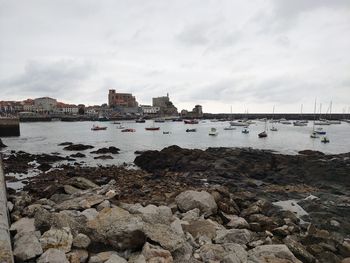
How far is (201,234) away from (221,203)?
136 inches

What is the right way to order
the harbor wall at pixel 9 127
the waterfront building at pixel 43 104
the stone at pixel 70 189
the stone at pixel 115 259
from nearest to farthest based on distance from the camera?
the stone at pixel 115 259 → the stone at pixel 70 189 → the harbor wall at pixel 9 127 → the waterfront building at pixel 43 104

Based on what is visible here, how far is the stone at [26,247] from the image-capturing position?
650cm

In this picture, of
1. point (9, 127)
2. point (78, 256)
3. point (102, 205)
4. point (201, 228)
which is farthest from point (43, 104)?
point (78, 256)

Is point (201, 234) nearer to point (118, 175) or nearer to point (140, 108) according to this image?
point (118, 175)

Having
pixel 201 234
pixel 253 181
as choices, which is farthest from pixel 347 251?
pixel 253 181

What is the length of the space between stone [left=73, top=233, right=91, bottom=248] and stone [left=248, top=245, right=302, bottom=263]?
376 cm

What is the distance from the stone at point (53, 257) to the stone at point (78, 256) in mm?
223

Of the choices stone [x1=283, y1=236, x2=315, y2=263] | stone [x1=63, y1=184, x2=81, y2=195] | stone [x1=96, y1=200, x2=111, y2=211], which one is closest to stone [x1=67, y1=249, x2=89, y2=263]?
stone [x1=96, y1=200, x2=111, y2=211]

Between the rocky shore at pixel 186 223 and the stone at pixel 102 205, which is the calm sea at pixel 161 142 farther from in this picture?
the stone at pixel 102 205

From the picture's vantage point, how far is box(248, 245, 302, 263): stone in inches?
294

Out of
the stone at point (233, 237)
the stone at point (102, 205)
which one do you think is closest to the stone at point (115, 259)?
the stone at point (233, 237)

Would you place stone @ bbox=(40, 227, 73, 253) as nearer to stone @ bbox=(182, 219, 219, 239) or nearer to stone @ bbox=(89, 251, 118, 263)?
stone @ bbox=(89, 251, 118, 263)

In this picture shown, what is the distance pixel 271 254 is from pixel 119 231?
3.62 metres

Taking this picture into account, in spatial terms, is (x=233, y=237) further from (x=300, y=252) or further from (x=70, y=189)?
(x=70, y=189)
